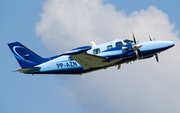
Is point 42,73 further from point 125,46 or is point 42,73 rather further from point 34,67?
point 125,46

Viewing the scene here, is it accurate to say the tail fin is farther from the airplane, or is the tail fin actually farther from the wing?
the wing

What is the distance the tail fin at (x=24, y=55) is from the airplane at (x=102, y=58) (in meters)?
0.24

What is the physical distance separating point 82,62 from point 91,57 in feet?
3.79

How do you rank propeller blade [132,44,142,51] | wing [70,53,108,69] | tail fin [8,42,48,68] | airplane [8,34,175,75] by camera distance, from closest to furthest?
wing [70,53,108,69]
propeller blade [132,44,142,51]
airplane [8,34,175,75]
tail fin [8,42,48,68]

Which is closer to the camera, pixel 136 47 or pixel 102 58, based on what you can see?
pixel 136 47

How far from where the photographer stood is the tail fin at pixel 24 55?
27516 millimetres

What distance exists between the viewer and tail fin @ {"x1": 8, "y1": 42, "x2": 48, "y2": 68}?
2752 centimetres

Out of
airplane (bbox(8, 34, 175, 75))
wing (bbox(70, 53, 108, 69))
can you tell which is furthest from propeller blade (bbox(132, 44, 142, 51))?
wing (bbox(70, 53, 108, 69))

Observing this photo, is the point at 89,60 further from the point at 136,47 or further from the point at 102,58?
the point at 136,47

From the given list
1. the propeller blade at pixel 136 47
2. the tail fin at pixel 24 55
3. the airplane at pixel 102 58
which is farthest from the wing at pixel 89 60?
the tail fin at pixel 24 55

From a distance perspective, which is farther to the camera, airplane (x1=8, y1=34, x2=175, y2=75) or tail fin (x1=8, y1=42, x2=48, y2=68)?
tail fin (x1=8, y1=42, x2=48, y2=68)

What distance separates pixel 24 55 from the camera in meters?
27.9

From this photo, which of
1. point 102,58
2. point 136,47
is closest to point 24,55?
point 102,58

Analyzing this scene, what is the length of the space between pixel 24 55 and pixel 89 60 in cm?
731
